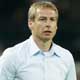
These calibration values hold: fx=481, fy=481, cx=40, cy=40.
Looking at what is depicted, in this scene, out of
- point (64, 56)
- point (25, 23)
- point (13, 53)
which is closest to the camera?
point (13, 53)

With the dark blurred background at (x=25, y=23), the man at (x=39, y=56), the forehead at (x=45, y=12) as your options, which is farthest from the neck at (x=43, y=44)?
the dark blurred background at (x=25, y=23)

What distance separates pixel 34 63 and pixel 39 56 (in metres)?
0.06

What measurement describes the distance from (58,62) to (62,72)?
2.2 inches

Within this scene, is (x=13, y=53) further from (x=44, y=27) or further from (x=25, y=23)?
(x=25, y=23)

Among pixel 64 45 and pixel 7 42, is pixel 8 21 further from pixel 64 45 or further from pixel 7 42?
pixel 64 45

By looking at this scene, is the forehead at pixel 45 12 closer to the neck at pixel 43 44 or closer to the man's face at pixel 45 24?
the man's face at pixel 45 24

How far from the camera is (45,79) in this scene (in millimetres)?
2434

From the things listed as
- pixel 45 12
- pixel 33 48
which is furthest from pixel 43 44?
pixel 45 12

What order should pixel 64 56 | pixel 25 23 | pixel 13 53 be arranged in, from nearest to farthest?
pixel 13 53, pixel 64 56, pixel 25 23

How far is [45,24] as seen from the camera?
96.7 inches

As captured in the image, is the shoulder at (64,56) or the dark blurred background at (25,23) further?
the dark blurred background at (25,23)

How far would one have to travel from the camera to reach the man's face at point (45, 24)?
8.01 feet

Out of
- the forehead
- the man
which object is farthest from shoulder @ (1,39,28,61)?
the forehead

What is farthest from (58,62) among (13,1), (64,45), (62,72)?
(13,1)
